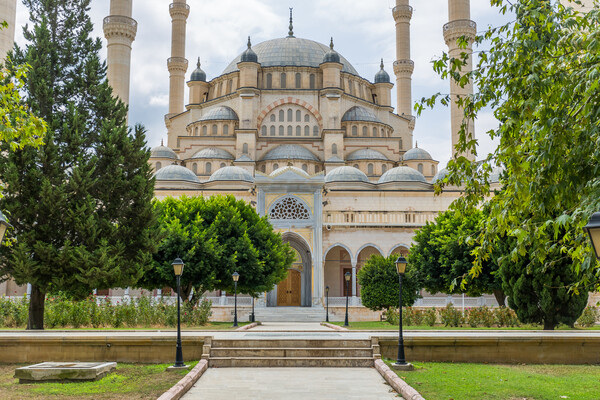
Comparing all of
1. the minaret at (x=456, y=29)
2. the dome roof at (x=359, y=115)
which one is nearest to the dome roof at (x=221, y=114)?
the dome roof at (x=359, y=115)

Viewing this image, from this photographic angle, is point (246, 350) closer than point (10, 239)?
Yes

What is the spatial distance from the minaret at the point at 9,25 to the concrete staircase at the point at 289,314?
1411 centimetres

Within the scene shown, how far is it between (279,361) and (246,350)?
65 cm

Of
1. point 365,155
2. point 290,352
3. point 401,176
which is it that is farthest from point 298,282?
point 290,352

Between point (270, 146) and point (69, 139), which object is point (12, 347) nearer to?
point (69, 139)

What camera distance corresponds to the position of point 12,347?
33.6 ft

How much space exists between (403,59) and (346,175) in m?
16.0

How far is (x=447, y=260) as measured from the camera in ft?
74.7

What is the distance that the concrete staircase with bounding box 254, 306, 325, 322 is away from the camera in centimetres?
2614

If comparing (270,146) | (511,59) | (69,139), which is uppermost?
(270,146)

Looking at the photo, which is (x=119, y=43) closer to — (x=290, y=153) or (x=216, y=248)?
(x=290, y=153)

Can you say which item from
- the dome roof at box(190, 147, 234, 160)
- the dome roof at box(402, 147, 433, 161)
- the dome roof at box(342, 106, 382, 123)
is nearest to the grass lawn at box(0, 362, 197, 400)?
the dome roof at box(190, 147, 234, 160)

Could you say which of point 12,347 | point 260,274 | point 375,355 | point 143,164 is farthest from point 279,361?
point 260,274

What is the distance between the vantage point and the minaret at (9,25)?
2044 cm
